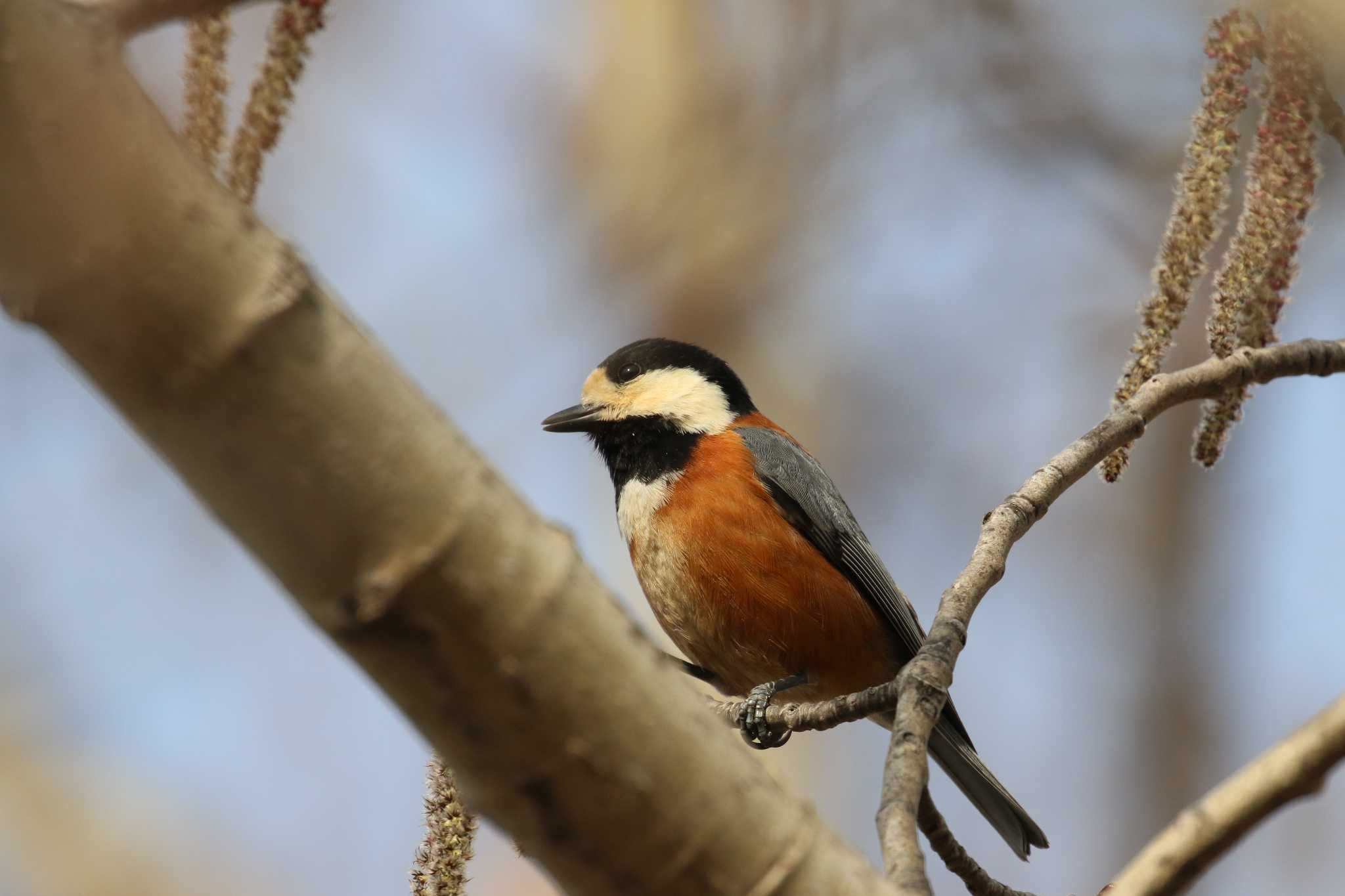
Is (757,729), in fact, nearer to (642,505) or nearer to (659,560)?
(659,560)

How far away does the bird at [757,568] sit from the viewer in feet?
12.7

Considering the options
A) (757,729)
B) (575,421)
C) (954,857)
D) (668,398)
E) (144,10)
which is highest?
(144,10)

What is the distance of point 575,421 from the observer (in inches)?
177

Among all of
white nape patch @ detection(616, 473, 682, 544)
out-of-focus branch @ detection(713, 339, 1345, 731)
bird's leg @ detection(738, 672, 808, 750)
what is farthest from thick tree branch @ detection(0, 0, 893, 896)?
white nape patch @ detection(616, 473, 682, 544)

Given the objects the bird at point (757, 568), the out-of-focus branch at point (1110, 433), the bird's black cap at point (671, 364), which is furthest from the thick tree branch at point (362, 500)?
the bird's black cap at point (671, 364)

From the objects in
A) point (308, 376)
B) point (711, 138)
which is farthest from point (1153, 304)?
point (711, 138)

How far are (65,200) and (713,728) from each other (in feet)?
2.27

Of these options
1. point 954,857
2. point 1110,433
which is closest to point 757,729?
point 954,857

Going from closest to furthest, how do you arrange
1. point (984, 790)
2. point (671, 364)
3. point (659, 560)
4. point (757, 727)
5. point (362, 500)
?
point (362, 500), point (757, 727), point (984, 790), point (659, 560), point (671, 364)

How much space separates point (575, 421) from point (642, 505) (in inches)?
21.4

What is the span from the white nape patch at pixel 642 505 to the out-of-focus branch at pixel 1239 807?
8.93 ft

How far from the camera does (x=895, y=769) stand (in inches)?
77.5

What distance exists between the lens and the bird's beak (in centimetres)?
451

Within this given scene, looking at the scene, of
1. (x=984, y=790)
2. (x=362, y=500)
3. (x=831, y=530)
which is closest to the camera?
(x=362, y=500)
